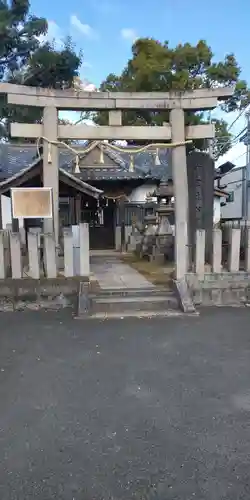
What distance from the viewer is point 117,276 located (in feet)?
30.9

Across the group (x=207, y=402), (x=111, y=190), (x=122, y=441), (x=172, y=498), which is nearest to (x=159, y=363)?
(x=207, y=402)

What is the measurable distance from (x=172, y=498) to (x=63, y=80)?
1456 cm

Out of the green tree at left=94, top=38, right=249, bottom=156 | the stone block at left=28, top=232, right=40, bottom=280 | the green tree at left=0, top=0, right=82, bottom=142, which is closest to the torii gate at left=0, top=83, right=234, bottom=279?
the stone block at left=28, top=232, right=40, bottom=280

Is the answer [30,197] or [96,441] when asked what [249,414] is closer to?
[96,441]

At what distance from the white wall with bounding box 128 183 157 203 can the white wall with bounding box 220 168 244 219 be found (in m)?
6.55

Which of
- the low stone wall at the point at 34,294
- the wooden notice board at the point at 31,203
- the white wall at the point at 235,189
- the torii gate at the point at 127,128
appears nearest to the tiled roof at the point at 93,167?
the white wall at the point at 235,189

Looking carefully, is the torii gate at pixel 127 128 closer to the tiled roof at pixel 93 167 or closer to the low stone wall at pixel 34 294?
the low stone wall at pixel 34 294

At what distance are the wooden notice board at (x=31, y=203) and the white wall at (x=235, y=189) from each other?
51.6 ft

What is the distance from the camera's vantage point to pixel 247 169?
19.4 m

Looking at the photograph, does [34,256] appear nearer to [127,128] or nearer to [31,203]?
[31,203]

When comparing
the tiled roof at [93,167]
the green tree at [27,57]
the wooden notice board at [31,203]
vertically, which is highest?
the green tree at [27,57]

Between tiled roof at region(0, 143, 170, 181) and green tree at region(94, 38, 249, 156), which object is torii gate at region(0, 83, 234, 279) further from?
green tree at region(94, 38, 249, 156)

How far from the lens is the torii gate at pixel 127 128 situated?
775 cm

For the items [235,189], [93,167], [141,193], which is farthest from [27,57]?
[235,189]
